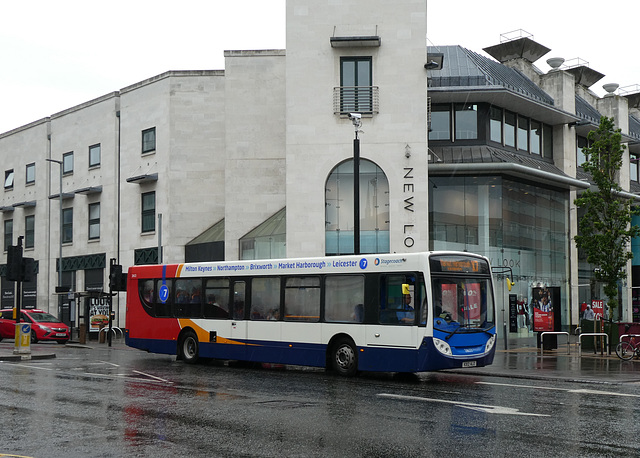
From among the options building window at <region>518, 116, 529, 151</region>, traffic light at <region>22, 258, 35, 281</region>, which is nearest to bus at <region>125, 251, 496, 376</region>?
traffic light at <region>22, 258, 35, 281</region>

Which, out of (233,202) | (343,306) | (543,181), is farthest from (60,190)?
(343,306)

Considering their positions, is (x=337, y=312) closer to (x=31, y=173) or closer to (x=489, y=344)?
(x=489, y=344)

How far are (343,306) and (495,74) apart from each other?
22.4 m

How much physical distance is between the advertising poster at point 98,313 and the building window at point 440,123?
1604 centimetres

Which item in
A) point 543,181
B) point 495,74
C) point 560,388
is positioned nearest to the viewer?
point 560,388

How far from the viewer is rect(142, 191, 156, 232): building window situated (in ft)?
133

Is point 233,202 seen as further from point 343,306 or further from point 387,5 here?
point 343,306

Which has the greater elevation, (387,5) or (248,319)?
(387,5)

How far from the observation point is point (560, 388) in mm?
14891

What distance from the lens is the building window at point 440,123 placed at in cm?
Result: 3259

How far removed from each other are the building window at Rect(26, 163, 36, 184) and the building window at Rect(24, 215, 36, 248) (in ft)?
7.75

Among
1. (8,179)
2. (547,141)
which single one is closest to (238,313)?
(547,141)

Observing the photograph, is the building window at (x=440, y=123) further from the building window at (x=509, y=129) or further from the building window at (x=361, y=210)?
A: the building window at (x=361, y=210)

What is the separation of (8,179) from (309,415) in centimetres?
4858
